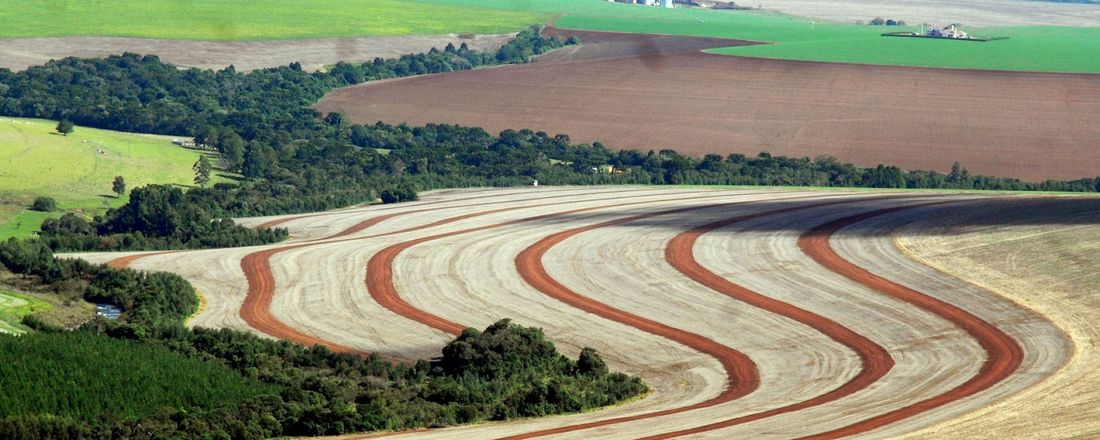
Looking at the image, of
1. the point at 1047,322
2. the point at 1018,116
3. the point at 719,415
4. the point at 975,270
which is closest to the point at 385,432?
the point at 719,415

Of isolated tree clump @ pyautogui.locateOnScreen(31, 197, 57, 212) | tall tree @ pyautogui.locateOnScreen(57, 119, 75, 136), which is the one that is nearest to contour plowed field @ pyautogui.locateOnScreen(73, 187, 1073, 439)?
isolated tree clump @ pyautogui.locateOnScreen(31, 197, 57, 212)

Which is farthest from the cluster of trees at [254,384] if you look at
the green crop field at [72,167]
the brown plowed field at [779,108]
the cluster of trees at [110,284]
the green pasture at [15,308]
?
the brown plowed field at [779,108]

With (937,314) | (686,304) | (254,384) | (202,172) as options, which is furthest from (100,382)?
(202,172)

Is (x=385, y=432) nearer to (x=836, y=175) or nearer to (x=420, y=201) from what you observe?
(x=420, y=201)

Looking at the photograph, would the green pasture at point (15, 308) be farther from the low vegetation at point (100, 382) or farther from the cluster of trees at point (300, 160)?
the cluster of trees at point (300, 160)

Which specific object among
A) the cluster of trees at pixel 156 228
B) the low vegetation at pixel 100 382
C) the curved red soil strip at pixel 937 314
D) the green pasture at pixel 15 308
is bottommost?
the cluster of trees at pixel 156 228

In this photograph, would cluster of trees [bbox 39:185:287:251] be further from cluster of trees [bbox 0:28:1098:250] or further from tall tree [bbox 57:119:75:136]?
tall tree [bbox 57:119:75:136]
